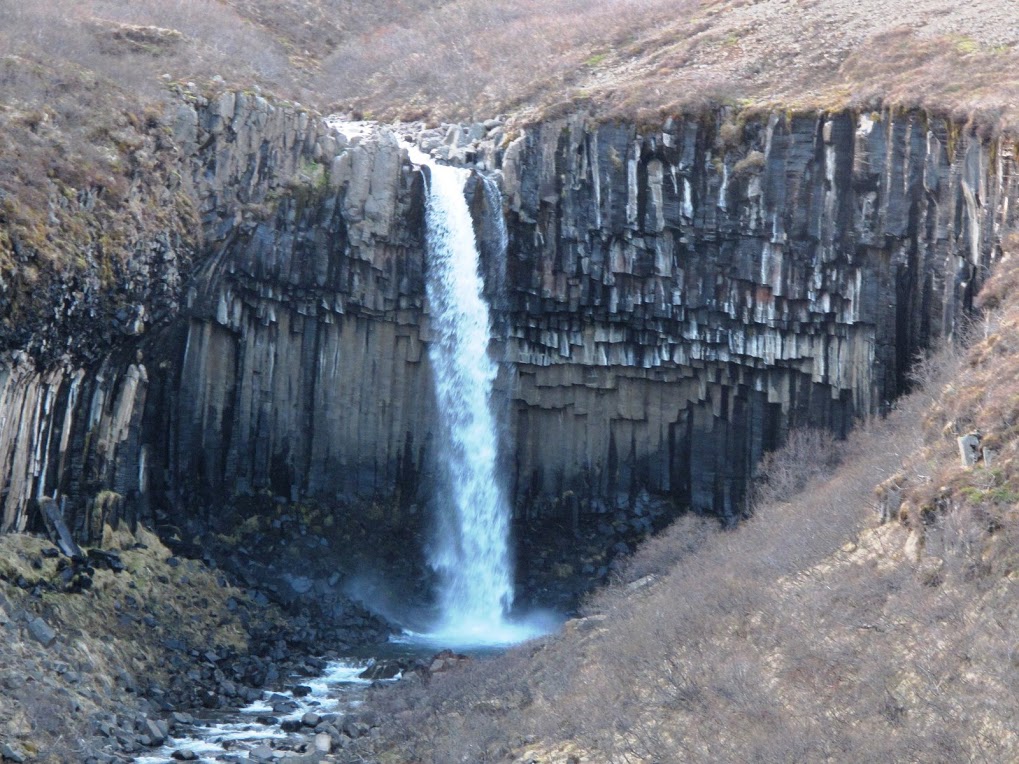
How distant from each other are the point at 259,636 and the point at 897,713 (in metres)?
15.4

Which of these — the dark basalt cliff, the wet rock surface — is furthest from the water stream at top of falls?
the wet rock surface

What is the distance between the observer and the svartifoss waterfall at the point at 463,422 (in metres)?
32.6

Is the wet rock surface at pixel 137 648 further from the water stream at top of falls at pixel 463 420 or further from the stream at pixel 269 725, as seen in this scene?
the water stream at top of falls at pixel 463 420

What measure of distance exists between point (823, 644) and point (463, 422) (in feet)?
52.4

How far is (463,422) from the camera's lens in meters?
33.3

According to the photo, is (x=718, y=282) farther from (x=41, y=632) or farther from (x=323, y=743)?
(x=41, y=632)

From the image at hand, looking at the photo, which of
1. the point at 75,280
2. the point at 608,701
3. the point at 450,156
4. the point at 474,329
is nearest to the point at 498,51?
the point at 450,156

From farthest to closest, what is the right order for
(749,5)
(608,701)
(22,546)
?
(749,5) < (22,546) < (608,701)

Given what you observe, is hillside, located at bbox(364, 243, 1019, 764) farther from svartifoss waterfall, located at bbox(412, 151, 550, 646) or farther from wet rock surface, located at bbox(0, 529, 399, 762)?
svartifoss waterfall, located at bbox(412, 151, 550, 646)

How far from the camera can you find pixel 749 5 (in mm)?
42000

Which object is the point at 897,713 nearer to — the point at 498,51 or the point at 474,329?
the point at 474,329

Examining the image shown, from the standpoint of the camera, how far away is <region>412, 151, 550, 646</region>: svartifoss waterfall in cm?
3262

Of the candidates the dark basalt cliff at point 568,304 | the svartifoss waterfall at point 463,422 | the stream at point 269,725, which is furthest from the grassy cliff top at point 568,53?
the stream at point 269,725

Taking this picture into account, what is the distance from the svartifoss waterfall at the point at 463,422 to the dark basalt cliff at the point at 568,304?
384mm
